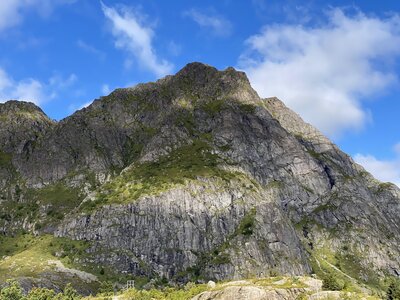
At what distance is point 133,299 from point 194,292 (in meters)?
27.3

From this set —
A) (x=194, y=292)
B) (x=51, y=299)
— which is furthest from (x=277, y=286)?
(x=51, y=299)

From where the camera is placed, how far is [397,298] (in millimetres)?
197750

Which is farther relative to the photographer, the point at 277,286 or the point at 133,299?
the point at 133,299

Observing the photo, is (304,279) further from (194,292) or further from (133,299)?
(133,299)

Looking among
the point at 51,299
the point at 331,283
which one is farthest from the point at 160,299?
the point at 331,283

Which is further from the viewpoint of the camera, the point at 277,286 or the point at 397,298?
the point at 397,298

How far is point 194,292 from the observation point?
188 meters

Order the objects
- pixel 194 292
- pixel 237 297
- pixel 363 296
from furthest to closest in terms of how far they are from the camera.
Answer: pixel 194 292 → pixel 237 297 → pixel 363 296

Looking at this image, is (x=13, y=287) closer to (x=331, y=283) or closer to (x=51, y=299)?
(x=51, y=299)

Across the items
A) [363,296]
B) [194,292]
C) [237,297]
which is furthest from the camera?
[194,292]

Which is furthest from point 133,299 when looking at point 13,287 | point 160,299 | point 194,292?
point 13,287

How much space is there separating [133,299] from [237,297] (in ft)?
210

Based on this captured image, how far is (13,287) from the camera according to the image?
618ft

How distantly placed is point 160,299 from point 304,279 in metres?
64.1
